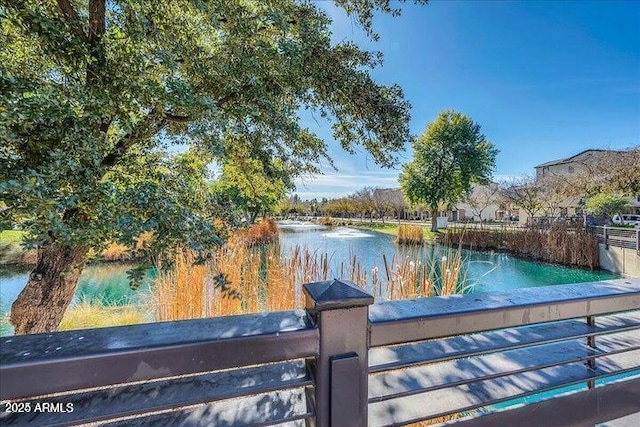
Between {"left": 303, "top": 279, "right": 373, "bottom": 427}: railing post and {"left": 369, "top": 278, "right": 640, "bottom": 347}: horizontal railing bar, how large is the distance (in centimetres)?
7

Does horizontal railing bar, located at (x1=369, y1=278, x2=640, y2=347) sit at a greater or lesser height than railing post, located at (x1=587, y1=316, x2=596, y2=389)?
greater

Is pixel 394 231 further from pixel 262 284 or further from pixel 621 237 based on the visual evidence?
pixel 262 284

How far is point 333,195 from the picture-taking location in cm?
4406

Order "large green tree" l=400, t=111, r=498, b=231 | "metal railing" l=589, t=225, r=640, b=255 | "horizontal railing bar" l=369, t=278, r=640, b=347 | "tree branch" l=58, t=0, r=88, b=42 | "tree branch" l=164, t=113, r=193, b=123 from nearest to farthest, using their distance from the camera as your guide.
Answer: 1. "horizontal railing bar" l=369, t=278, r=640, b=347
2. "tree branch" l=58, t=0, r=88, b=42
3. "tree branch" l=164, t=113, r=193, b=123
4. "metal railing" l=589, t=225, r=640, b=255
5. "large green tree" l=400, t=111, r=498, b=231

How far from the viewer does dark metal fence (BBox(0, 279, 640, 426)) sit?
2.09 feet

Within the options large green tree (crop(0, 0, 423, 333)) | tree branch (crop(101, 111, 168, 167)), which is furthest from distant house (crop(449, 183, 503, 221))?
tree branch (crop(101, 111, 168, 167))

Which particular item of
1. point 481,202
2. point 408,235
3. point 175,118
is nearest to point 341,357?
point 175,118

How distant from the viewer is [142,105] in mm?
2121

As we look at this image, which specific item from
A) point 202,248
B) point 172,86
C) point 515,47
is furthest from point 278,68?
point 515,47

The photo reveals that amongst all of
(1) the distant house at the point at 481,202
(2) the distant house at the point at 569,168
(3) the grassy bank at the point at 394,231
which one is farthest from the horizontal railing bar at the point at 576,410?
(2) the distant house at the point at 569,168

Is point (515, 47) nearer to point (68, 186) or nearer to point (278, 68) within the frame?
point (278, 68)

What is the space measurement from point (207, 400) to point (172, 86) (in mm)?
1802

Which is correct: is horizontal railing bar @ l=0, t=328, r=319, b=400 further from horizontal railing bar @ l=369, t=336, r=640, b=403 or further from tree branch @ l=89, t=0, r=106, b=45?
tree branch @ l=89, t=0, r=106, b=45

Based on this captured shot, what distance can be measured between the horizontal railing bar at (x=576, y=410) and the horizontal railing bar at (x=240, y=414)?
551 millimetres
